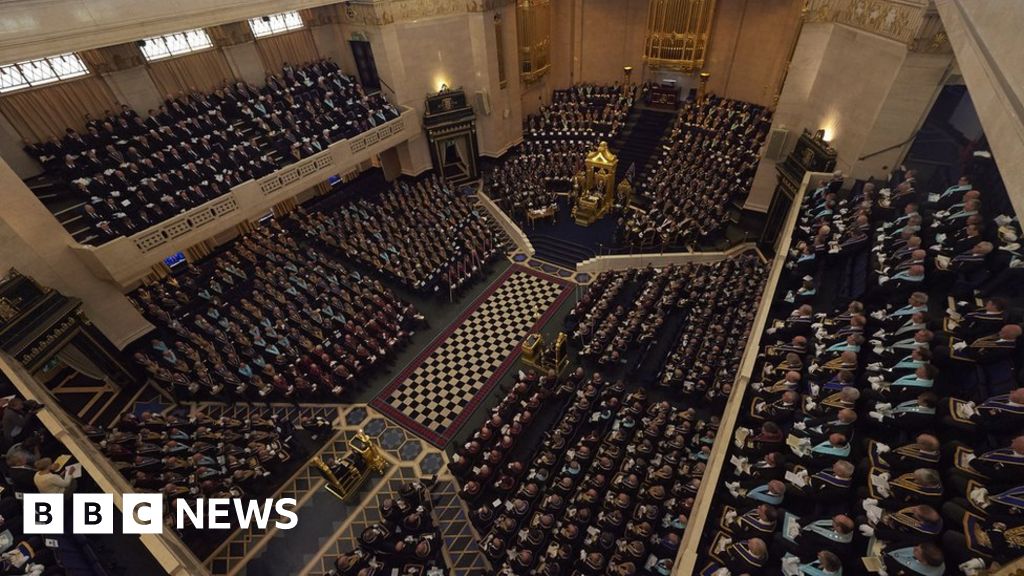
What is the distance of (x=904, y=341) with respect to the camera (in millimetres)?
6652

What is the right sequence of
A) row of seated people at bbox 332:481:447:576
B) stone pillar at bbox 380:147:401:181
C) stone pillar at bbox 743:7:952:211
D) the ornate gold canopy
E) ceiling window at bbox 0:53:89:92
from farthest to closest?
stone pillar at bbox 380:147:401:181 < the ornate gold canopy < ceiling window at bbox 0:53:89:92 < stone pillar at bbox 743:7:952:211 < row of seated people at bbox 332:481:447:576

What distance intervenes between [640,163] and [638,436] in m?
14.1

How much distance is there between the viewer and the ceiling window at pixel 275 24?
16109 millimetres

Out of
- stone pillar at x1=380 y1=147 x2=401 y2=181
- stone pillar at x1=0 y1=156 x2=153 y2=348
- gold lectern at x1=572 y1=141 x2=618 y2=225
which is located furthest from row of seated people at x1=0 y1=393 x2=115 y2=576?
gold lectern at x1=572 y1=141 x2=618 y2=225

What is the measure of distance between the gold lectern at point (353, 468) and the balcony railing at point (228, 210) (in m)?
7.28

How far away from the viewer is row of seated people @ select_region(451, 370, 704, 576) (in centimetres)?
759

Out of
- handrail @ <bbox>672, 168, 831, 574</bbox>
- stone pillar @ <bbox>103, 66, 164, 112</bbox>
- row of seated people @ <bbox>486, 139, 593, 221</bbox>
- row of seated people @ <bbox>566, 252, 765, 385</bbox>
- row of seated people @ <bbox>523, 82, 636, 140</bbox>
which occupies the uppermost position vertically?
stone pillar @ <bbox>103, 66, 164, 112</bbox>

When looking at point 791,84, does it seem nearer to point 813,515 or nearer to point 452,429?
point 813,515

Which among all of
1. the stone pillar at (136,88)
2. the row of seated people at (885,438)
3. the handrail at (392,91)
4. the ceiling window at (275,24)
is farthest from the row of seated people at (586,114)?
the stone pillar at (136,88)

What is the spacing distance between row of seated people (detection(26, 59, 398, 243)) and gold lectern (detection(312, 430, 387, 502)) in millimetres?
8486

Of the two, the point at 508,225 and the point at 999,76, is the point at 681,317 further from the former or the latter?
the point at 999,76

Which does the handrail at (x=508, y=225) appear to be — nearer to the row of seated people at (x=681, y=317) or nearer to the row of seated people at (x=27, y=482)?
the row of seated people at (x=681, y=317)

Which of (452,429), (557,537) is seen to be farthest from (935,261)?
(452,429)

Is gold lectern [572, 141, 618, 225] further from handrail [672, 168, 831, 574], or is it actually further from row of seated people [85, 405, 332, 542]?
row of seated people [85, 405, 332, 542]
